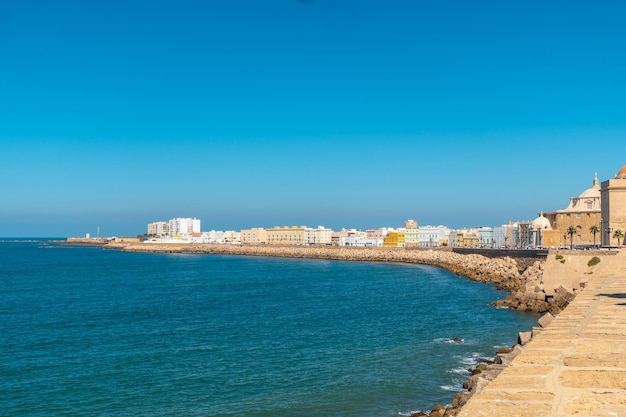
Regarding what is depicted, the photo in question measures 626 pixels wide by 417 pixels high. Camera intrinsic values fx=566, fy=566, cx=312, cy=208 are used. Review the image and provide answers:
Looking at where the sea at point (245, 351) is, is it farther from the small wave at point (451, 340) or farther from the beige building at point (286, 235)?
the beige building at point (286, 235)

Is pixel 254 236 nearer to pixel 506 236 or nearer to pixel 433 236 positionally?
pixel 433 236

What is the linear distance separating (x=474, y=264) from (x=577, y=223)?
1816 cm

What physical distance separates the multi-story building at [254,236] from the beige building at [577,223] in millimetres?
92303

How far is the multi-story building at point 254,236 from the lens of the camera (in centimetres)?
15212

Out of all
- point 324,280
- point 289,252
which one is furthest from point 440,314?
point 289,252

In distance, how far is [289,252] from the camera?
99688 mm

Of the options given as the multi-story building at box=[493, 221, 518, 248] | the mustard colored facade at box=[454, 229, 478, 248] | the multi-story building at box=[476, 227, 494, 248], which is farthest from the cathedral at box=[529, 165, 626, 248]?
the mustard colored facade at box=[454, 229, 478, 248]

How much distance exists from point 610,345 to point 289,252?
300 ft

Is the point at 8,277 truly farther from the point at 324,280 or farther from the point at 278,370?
the point at 278,370

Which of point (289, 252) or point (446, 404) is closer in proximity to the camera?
point (446, 404)

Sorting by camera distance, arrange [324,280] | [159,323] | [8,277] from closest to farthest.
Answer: [159,323]
[324,280]
[8,277]

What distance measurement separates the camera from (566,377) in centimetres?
682

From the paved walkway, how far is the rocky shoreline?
114cm

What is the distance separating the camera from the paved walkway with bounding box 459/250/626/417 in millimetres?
5676
